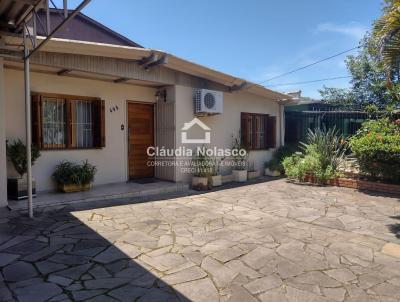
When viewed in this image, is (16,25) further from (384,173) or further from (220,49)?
(220,49)

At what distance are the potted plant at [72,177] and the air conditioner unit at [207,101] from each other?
342 centimetres

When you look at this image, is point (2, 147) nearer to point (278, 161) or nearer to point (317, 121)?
point (278, 161)

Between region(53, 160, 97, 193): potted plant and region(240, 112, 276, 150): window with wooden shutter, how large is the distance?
5.42 m

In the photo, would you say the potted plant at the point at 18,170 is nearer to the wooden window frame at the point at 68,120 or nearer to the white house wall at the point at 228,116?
the wooden window frame at the point at 68,120

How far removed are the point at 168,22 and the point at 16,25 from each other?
797 cm

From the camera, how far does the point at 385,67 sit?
5.29 meters

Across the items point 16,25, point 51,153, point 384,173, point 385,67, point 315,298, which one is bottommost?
point 315,298

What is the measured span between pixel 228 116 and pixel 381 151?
452cm

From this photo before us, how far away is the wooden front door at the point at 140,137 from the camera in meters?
8.26

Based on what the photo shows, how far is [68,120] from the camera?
22.9ft

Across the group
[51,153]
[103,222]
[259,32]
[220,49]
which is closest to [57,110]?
[51,153]

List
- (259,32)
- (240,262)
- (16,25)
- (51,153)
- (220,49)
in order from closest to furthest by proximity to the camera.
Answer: (240,262) < (16,25) < (51,153) < (259,32) < (220,49)

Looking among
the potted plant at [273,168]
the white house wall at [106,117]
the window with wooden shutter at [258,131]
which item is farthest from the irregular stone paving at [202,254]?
the window with wooden shutter at [258,131]

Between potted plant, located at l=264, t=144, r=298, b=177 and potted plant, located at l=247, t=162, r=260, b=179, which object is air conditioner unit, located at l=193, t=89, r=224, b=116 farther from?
potted plant, located at l=264, t=144, r=298, b=177
